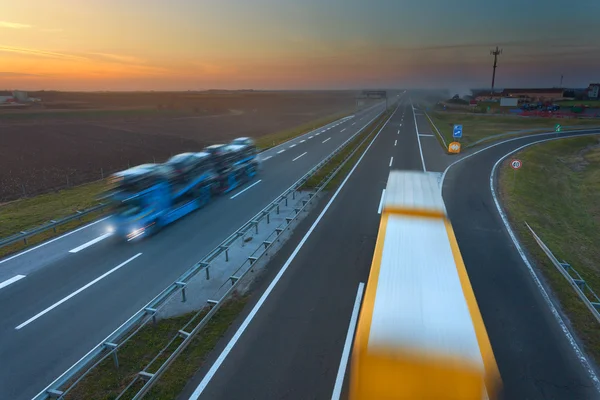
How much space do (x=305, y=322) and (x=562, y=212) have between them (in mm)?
21226

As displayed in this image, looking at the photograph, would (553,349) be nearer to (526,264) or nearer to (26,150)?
(526,264)

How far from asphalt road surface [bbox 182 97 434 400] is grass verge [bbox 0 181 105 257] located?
12126 mm

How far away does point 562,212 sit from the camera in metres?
22.4

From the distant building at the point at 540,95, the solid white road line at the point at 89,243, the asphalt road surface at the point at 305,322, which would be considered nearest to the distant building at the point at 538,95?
the distant building at the point at 540,95

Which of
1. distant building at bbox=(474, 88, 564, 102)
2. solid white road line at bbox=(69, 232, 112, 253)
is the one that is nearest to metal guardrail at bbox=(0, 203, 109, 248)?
solid white road line at bbox=(69, 232, 112, 253)

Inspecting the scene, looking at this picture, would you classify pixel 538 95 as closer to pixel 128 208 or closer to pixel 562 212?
pixel 562 212

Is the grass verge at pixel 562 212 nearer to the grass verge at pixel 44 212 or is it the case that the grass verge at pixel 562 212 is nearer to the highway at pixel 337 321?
the highway at pixel 337 321

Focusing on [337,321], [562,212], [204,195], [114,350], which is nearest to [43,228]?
[204,195]

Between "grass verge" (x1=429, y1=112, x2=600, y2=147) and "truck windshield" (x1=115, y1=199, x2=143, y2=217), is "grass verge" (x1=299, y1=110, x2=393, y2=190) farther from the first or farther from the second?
"grass verge" (x1=429, y1=112, x2=600, y2=147)

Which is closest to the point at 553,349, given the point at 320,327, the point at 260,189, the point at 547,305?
the point at 547,305

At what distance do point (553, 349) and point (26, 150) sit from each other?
172 feet

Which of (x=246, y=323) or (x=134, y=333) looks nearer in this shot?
(x=134, y=333)

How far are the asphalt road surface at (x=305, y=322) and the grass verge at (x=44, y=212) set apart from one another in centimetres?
1213

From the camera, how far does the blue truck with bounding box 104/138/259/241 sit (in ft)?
52.3
